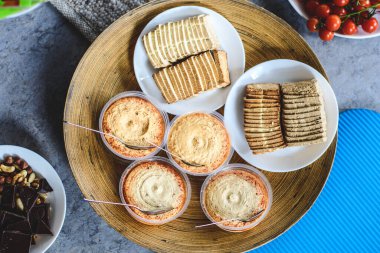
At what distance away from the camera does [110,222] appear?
6.19 ft

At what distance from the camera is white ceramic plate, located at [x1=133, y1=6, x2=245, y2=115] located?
1.82 m

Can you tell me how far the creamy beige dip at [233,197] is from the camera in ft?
6.03

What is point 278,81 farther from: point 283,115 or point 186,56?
point 186,56

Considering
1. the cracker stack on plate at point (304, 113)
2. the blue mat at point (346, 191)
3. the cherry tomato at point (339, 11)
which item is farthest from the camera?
the blue mat at point (346, 191)

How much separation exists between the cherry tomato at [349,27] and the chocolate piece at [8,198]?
4.58ft

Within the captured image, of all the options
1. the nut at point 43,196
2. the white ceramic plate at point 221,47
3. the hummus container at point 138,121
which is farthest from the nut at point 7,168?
the white ceramic plate at point 221,47

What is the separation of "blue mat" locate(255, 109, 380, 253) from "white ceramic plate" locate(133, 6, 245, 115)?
1.73 feet

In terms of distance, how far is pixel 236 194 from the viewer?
1851 millimetres

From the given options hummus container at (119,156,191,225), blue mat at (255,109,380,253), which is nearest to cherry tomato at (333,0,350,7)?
blue mat at (255,109,380,253)

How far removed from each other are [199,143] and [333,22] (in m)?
0.67

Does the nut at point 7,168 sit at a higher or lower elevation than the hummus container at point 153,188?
higher

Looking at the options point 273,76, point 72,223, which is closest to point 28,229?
point 72,223

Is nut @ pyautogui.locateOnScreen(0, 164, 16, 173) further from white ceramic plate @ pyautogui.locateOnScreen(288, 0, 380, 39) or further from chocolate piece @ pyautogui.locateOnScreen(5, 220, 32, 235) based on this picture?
white ceramic plate @ pyautogui.locateOnScreen(288, 0, 380, 39)

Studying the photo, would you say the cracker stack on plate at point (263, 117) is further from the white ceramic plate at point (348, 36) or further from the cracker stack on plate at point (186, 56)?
the white ceramic plate at point (348, 36)
